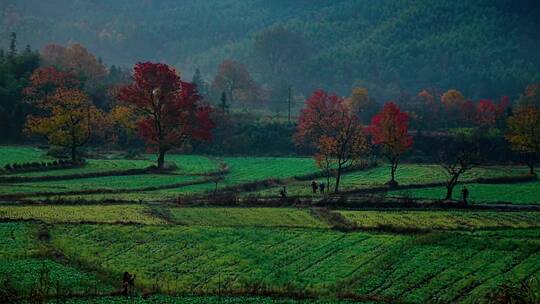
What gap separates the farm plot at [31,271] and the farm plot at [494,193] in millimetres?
41082

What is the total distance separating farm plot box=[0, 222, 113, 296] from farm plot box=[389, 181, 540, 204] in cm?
4108

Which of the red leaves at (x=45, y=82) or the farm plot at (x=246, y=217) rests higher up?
the red leaves at (x=45, y=82)

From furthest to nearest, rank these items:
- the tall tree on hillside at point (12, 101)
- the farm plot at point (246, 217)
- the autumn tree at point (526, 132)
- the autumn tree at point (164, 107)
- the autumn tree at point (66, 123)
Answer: the tall tree on hillside at point (12, 101) → the autumn tree at point (526, 132) → the autumn tree at point (66, 123) → the autumn tree at point (164, 107) → the farm plot at point (246, 217)

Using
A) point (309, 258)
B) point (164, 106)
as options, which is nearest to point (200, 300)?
point (309, 258)

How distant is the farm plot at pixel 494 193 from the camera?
71.1 m

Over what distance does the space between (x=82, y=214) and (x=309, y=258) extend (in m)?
21.8

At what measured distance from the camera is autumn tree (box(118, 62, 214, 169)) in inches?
3637

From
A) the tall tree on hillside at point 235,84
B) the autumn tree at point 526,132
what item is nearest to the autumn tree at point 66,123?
the autumn tree at point 526,132

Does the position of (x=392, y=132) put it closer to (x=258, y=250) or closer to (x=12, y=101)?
(x=258, y=250)

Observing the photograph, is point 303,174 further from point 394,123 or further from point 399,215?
point 399,215

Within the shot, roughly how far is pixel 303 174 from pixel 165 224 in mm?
37874

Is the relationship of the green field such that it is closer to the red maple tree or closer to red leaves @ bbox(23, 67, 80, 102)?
red leaves @ bbox(23, 67, 80, 102)

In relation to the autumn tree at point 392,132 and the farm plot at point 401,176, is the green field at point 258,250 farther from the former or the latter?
the autumn tree at point 392,132

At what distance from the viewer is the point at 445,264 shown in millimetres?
43500
